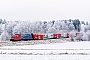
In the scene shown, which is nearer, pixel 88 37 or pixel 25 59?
pixel 25 59

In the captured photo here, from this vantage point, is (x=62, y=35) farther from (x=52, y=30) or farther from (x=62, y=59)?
(x=62, y=59)

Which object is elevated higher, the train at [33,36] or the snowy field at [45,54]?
the train at [33,36]

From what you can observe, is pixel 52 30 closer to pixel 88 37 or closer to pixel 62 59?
pixel 88 37

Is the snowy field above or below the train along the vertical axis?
below

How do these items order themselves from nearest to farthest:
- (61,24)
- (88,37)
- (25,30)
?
(88,37) → (25,30) → (61,24)

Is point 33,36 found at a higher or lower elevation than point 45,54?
higher

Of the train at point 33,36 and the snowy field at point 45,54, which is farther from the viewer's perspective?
the train at point 33,36

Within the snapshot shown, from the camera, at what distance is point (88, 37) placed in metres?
128

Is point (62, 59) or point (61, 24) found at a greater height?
point (61, 24)

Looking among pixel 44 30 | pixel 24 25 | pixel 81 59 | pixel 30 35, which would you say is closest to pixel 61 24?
pixel 44 30

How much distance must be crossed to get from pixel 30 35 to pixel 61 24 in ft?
253

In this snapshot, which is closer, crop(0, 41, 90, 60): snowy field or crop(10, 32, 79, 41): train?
crop(0, 41, 90, 60): snowy field

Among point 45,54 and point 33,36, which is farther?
point 33,36

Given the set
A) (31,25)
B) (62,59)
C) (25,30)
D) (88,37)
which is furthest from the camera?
(31,25)
